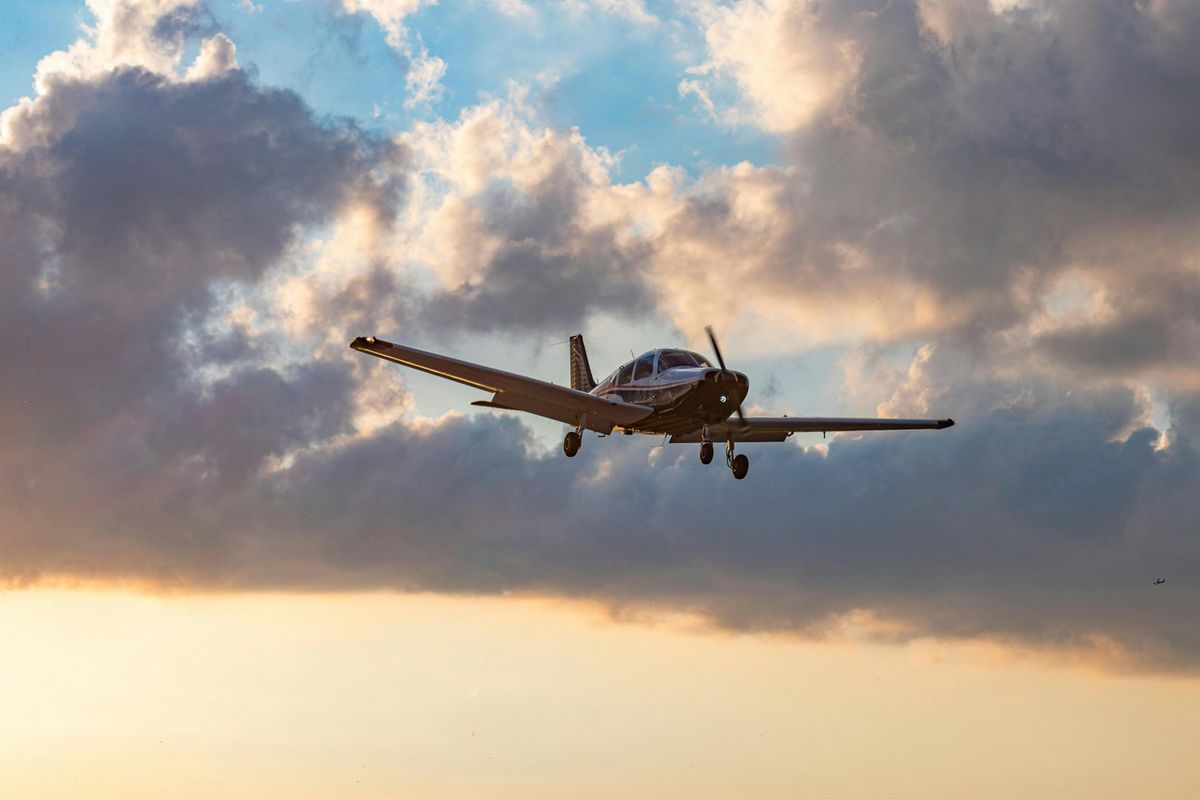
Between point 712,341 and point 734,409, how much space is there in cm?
245

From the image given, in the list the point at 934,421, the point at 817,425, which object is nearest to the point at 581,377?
the point at 817,425

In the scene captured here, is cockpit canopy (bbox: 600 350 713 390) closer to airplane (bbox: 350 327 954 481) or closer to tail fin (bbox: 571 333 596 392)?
airplane (bbox: 350 327 954 481)

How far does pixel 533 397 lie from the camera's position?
4631 centimetres

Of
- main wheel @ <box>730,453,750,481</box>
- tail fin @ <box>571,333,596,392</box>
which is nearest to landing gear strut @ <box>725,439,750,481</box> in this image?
main wheel @ <box>730,453,750,481</box>

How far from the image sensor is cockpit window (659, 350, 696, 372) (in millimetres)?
44750

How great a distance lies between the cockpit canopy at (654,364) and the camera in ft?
147

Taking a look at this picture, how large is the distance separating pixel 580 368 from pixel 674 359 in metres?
13.6

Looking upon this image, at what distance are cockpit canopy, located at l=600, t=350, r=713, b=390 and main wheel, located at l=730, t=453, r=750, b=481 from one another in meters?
3.33

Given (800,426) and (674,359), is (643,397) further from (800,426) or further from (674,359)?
(800,426)

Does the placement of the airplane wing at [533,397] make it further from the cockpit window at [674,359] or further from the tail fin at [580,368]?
the tail fin at [580,368]

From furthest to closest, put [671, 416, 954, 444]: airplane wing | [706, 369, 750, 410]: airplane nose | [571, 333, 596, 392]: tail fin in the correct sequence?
1. [571, 333, 596, 392]: tail fin
2. [671, 416, 954, 444]: airplane wing
3. [706, 369, 750, 410]: airplane nose

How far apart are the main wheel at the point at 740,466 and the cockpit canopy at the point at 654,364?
10.9 ft

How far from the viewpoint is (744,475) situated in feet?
147

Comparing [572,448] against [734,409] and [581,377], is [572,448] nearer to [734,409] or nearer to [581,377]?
Answer: [734,409]
